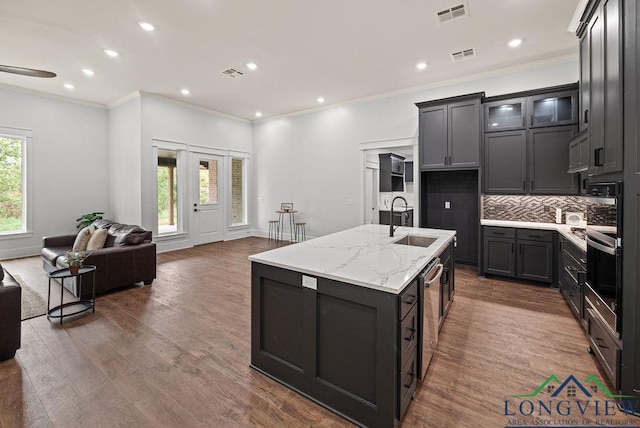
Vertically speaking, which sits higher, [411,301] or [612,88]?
[612,88]

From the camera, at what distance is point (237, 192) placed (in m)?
8.62

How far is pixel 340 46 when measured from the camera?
430 centimetres

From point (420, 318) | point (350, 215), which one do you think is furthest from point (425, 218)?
point (420, 318)

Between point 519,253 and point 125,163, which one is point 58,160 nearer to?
point 125,163

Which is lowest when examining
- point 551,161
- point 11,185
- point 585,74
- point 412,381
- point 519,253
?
point 412,381

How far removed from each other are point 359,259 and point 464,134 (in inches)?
148

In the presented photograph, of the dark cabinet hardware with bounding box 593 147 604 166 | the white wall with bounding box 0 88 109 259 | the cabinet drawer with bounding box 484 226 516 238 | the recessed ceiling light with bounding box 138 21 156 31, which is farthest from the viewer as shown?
the white wall with bounding box 0 88 109 259

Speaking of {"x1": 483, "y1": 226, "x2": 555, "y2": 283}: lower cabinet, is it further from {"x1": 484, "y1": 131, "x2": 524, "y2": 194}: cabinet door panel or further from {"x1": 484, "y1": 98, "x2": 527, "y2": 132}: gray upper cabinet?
{"x1": 484, "y1": 98, "x2": 527, "y2": 132}: gray upper cabinet

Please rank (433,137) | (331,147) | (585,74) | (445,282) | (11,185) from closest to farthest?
(585,74) < (445,282) < (433,137) < (11,185) < (331,147)

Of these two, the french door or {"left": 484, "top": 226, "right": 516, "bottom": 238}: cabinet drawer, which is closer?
{"left": 484, "top": 226, "right": 516, "bottom": 238}: cabinet drawer

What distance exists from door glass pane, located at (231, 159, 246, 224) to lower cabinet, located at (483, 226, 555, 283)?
640 centimetres

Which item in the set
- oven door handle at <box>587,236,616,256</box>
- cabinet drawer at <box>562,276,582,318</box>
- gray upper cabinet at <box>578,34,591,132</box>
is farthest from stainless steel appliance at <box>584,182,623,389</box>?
gray upper cabinet at <box>578,34,591,132</box>

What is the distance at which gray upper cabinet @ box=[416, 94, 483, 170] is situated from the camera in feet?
15.6

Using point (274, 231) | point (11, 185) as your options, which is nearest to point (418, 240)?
point (274, 231)
